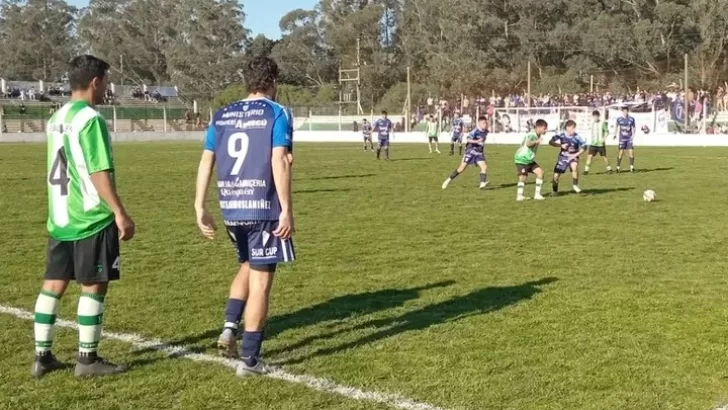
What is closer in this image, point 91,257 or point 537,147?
point 91,257

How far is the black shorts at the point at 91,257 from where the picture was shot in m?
5.01

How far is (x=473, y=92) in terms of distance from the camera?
7225cm

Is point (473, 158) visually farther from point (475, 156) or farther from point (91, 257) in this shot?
point (91, 257)

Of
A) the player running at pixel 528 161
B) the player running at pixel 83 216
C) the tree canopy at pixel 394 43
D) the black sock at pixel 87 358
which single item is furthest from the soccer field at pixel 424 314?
the tree canopy at pixel 394 43

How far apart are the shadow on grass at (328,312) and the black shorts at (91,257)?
711mm

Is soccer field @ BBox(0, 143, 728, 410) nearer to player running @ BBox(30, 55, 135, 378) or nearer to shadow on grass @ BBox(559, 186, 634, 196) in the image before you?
player running @ BBox(30, 55, 135, 378)

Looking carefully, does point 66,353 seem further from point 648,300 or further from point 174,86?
point 174,86

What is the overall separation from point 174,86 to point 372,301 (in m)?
97.6

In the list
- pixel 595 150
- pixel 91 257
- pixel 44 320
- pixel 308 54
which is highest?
pixel 308 54

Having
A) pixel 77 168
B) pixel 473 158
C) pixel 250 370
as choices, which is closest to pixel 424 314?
pixel 250 370

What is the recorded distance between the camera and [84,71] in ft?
16.4

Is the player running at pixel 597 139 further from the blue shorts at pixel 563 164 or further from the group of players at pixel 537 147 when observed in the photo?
the blue shorts at pixel 563 164

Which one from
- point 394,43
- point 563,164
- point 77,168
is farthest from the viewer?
point 394,43

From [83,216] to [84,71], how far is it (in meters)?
0.85
